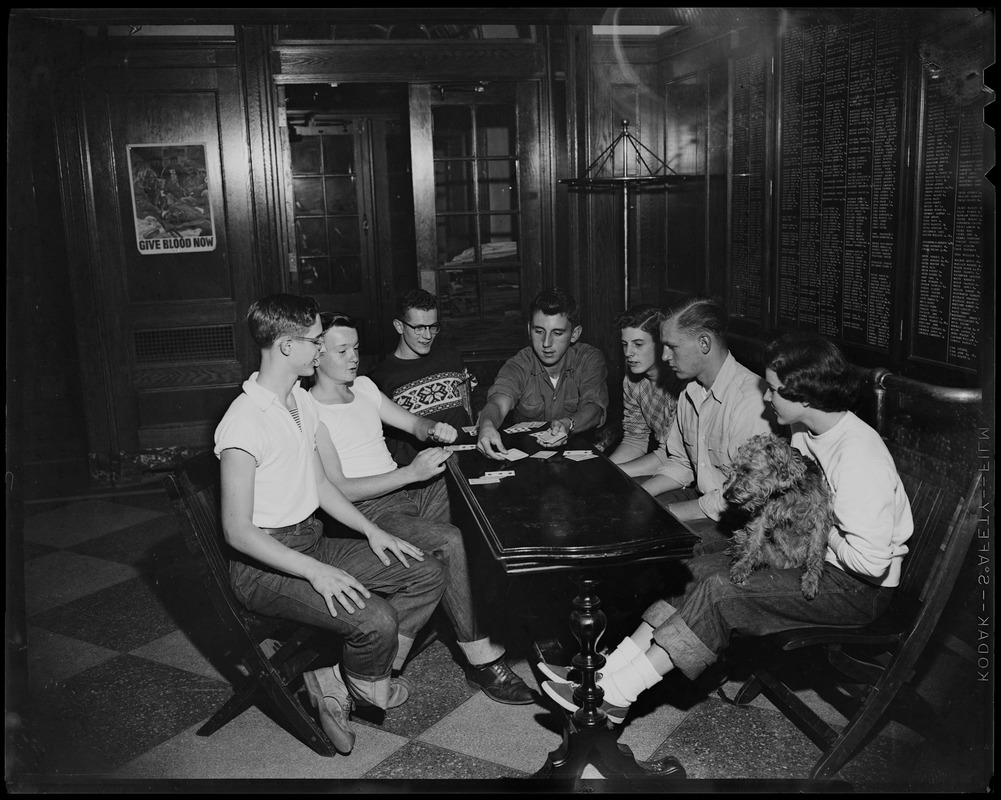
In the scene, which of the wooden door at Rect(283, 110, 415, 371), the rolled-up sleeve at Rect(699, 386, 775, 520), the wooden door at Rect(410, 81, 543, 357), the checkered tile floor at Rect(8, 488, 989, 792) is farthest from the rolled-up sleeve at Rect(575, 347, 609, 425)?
the wooden door at Rect(283, 110, 415, 371)

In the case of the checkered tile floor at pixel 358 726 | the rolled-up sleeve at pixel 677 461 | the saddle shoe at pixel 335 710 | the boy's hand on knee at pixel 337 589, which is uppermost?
the rolled-up sleeve at pixel 677 461

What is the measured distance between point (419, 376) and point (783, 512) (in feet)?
6.43

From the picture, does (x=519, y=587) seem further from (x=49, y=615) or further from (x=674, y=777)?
(x=49, y=615)

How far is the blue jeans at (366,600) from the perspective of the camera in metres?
2.98

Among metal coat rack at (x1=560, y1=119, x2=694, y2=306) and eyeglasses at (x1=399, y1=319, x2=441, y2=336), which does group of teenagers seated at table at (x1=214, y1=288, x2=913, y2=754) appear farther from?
metal coat rack at (x1=560, y1=119, x2=694, y2=306)

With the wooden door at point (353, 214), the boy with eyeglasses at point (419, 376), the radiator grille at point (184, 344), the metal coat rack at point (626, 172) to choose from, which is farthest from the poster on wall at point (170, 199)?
the boy with eyeglasses at point (419, 376)

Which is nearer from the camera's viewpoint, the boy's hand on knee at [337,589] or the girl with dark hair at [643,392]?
the boy's hand on knee at [337,589]

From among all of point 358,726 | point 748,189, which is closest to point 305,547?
point 358,726

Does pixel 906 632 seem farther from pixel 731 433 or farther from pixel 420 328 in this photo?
pixel 420 328

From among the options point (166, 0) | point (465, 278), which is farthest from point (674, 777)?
point (465, 278)

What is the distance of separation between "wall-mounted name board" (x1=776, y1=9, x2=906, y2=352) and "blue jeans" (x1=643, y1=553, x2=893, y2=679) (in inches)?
59.4

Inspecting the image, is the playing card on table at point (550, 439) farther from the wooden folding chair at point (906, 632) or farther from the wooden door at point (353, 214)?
the wooden door at point (353, 214)

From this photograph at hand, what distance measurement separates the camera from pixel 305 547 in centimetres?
321

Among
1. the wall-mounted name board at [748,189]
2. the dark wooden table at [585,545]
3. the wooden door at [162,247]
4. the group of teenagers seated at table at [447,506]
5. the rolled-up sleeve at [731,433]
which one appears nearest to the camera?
the dark wooden table at [585,545]
